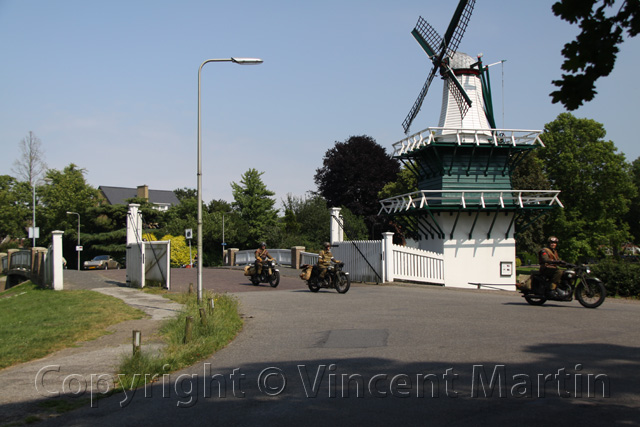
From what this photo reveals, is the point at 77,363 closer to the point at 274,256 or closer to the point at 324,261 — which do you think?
the point at 324,261

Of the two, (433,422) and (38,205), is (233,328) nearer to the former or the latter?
(433,422)

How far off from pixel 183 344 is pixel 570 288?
9306 millimetres

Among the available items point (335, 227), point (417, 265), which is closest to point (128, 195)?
point (335, 227)

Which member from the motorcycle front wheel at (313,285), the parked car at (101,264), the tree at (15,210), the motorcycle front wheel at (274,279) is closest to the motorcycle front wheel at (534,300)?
the motorcycle front wheel at (313,285)

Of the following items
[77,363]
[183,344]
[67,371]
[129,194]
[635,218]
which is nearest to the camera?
[67,371]

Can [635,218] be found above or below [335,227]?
above

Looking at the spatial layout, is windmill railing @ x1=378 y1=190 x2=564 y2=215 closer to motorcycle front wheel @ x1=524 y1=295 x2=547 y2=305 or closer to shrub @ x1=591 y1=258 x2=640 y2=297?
shrub @ x1=591 y1=258 x2=640 y2=297

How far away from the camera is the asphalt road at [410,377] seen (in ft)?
19.1

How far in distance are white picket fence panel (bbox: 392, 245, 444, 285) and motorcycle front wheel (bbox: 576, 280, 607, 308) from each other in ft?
36.9

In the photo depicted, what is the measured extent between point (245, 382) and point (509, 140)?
28173 millimetres

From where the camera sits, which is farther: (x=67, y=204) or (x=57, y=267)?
(x=67, y=204)

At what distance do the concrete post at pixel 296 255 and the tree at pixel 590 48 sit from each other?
3133cm

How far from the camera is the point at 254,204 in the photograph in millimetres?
67688

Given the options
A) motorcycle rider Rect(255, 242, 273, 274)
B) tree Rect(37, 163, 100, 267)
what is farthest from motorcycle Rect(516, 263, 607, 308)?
tree Rect(37, 163, 100, 267)
